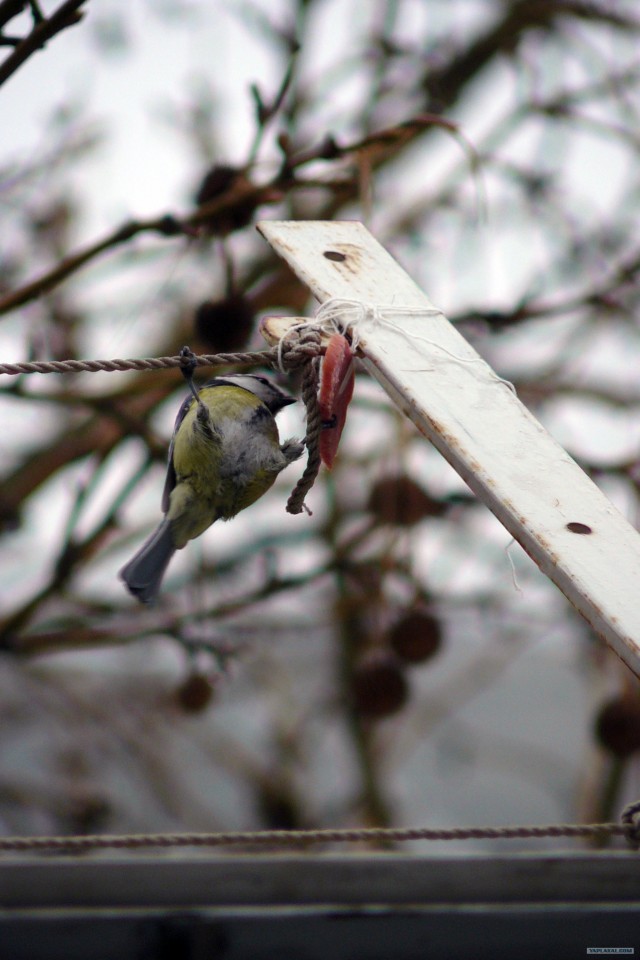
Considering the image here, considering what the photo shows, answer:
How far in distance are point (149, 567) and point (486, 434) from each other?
1.90 ft

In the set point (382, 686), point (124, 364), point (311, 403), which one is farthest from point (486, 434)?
point (382, 686)

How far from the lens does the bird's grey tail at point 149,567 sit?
52.6 inches

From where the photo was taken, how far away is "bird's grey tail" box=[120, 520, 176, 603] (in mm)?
1335

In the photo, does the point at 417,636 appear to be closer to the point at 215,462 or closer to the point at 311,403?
the point at 215,462

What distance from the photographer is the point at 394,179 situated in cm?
354

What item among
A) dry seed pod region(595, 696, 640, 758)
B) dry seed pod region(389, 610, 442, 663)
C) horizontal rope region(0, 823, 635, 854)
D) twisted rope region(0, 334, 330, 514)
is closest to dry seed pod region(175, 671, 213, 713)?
dry seed pod region(389, 610, 442, 663)

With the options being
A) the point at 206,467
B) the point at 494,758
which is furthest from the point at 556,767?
the point at 206,467

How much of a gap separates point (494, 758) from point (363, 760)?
1.91 meters

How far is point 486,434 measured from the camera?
1.04 m

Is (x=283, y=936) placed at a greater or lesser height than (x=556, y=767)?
lesser

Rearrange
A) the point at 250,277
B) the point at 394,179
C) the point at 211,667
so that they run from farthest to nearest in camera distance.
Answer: the point at 394,179 → the point at 250,277 → the point at 211,667

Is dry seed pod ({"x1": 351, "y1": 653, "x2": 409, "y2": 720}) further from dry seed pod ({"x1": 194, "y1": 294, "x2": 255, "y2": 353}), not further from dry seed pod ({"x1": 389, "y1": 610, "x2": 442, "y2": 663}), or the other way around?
dry seed pod ({"x1": 194, "y1": 294, "x2": 255, "y2": 353})

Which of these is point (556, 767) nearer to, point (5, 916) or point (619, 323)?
point (619, 323)

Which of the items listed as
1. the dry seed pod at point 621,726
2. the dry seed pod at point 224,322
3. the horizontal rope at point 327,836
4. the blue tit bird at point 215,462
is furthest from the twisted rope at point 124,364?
the dry seed pod at point 621,726
